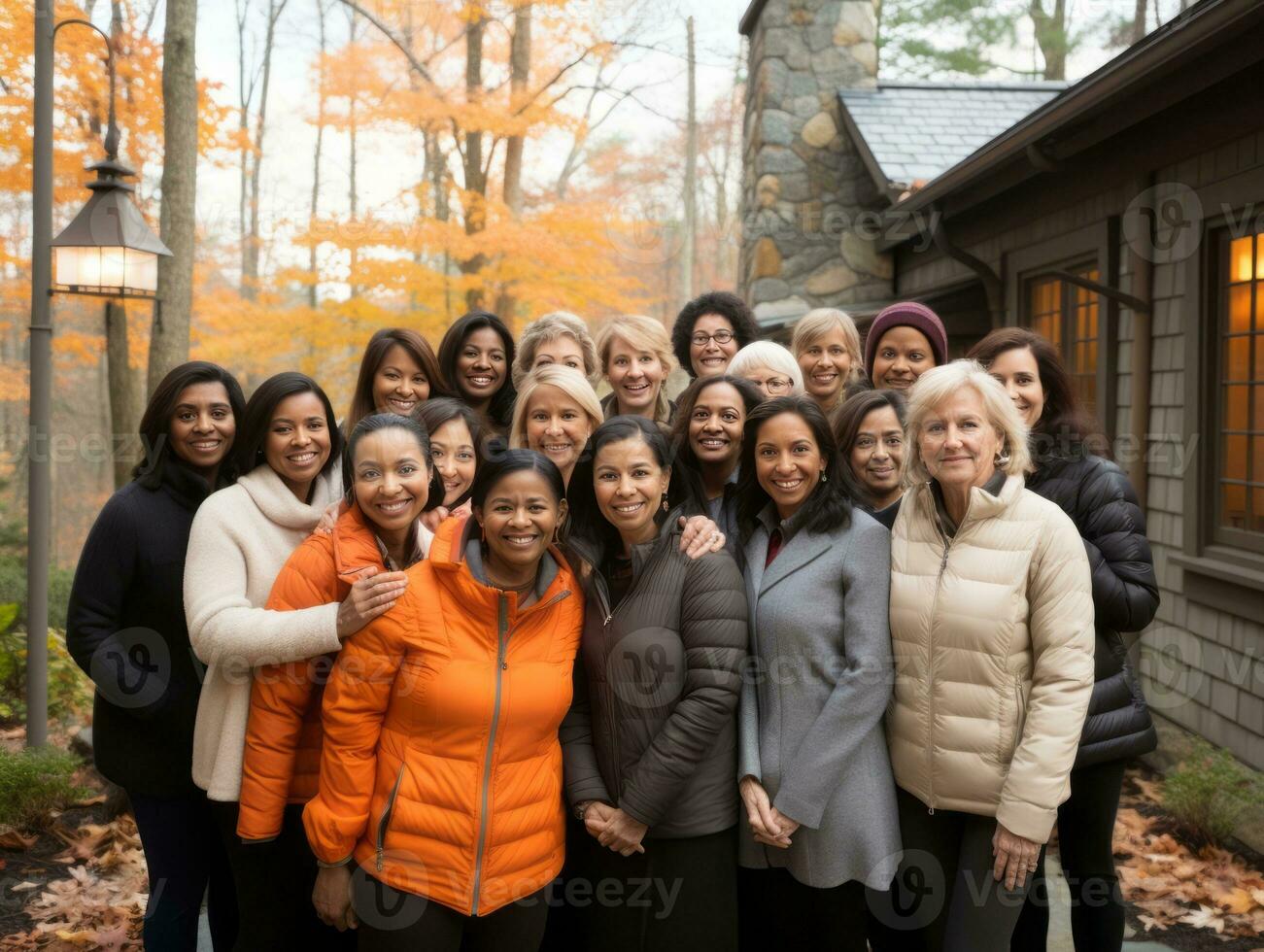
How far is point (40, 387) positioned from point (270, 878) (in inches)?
151

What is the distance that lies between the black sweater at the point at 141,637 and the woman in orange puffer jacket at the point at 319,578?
400mm

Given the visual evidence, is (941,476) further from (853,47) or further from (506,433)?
(853,47)

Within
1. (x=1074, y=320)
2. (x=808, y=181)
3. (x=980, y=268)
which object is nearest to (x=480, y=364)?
(x=1074, y=320)

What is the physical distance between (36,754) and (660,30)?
14.2m

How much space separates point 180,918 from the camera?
114 inches

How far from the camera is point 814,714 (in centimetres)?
256

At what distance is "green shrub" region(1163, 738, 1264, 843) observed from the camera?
4504 millimetres

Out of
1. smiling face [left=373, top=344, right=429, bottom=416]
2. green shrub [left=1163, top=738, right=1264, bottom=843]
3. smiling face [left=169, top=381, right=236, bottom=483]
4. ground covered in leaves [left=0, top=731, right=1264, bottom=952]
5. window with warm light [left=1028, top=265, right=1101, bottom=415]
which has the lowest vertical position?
ground covered in leaves [left=0, top=731, right=1264, bottom=952]

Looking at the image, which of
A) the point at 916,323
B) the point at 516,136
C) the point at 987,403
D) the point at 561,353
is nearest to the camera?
the point at 987,403

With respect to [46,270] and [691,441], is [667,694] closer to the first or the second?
[691,441]

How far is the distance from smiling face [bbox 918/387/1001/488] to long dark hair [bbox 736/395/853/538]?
0.87 feet

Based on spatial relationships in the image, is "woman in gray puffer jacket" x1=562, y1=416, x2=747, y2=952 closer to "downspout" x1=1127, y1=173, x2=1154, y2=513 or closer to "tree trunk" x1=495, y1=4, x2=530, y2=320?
"downspout" x1=1127, y1=173, x2=1154, y2=513

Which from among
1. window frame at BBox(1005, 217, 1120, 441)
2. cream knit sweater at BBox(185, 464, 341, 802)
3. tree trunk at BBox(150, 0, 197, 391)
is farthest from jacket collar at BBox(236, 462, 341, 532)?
tree trunk at BBox(150, 0, 197, 391)

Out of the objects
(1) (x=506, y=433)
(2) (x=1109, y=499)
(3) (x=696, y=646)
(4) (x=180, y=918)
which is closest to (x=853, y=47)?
(1) (x=506, y=433)
